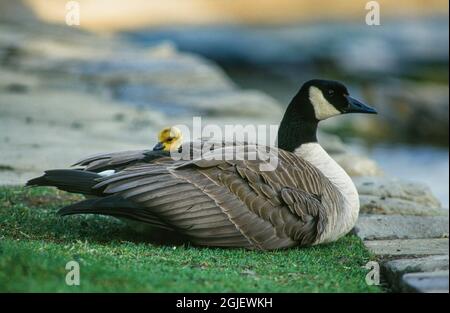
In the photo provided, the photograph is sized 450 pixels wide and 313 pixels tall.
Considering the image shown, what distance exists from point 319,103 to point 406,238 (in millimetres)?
1303

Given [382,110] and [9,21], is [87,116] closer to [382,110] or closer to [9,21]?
[382,110]

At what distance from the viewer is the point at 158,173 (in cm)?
604

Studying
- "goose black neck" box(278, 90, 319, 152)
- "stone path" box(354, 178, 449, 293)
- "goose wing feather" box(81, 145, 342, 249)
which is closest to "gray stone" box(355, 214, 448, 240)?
"stone path" box(354, 178, 449, 293)

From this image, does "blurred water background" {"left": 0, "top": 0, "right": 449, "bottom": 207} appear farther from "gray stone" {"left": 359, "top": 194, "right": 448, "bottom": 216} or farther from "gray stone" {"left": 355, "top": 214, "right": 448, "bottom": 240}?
"gray stone" {"left": 355, "top": 214, "right": 448, "bottom": 240}

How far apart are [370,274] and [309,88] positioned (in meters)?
2.00

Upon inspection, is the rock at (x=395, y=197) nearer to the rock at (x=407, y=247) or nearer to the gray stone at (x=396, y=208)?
the gray stone at (x=396, y=208)

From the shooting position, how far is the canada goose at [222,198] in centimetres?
584

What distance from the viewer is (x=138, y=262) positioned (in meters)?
5.30

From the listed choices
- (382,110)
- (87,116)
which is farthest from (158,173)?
(382,110)

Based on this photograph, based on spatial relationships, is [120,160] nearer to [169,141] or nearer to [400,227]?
[169,141]

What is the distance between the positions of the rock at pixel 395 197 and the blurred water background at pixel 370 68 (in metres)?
2.93

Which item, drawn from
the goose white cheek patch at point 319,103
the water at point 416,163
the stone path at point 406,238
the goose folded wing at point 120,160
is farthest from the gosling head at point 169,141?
the water at point 416,163

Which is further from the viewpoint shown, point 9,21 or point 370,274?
point 9,21

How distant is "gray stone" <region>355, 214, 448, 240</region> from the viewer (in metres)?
6.73
